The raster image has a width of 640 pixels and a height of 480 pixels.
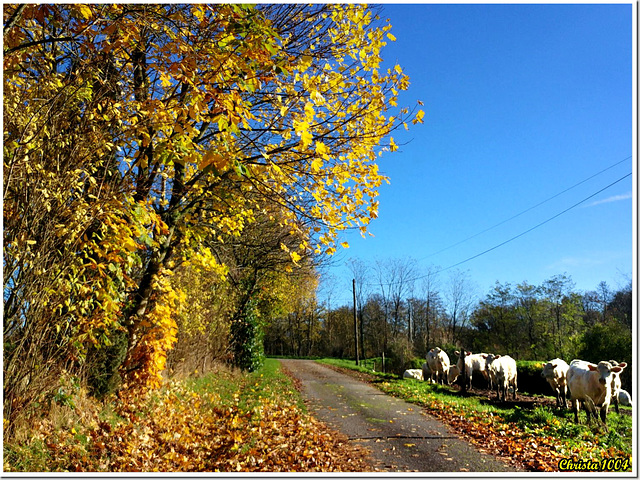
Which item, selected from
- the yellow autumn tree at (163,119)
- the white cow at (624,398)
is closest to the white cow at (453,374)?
the white cow at (624,398)

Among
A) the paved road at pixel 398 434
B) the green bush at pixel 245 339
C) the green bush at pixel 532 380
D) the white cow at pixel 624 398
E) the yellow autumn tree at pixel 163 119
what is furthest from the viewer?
the green bush at pixel 532 380

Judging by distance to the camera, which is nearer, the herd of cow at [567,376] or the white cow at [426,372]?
the herd of cow at [567,376]

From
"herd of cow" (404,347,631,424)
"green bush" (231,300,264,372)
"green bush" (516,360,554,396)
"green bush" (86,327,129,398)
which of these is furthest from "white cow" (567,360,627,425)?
"green bush" (231,300,264,372)

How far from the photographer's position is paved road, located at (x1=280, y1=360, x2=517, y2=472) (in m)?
→ 5.44

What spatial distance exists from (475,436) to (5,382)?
6.89 meters

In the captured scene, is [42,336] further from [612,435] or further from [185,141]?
[612,435]

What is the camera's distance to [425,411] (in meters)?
9.14

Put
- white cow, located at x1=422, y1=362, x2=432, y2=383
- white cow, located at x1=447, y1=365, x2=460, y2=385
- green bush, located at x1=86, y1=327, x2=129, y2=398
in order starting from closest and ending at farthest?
green bush, located at x1=86, y1=327, x2=129, y2=398, white cow, located at x1=447, y1=365, x2=460, y2=385, white cow, located at x1=422, y1=362, x2=432, y2=383

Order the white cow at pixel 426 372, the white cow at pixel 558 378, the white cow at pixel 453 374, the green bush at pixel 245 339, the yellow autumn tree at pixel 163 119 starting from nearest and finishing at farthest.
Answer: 1. the yellow autumn tree at pixel 163 119
2. the white cow at pixel 558 378
3. the green bush at pixel 245 339
4. the white cow at pixel 453 374
5. the white cow at pixel 426 372

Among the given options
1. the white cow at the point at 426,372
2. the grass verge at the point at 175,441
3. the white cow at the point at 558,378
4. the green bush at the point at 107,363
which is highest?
the green bush at the point at 107,363

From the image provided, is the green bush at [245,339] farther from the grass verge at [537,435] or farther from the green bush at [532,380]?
the green bush at [532,380]

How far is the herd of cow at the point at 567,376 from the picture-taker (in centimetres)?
939

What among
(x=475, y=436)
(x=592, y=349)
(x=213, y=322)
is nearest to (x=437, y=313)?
(x=592, y=349)

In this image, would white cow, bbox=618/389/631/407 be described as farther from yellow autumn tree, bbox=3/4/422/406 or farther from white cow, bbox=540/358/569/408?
yellow autumn tree, bbox=3/4/422/406
